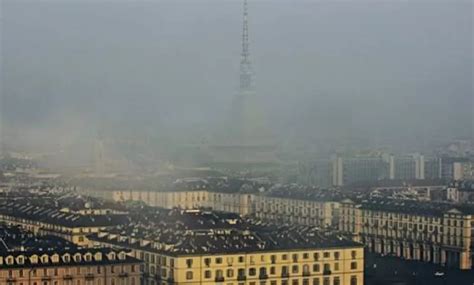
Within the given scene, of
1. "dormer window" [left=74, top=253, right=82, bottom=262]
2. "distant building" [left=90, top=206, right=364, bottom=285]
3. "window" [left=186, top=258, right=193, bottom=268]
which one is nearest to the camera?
"dormer window" [left=74, top=253, right=82, bottom=262]

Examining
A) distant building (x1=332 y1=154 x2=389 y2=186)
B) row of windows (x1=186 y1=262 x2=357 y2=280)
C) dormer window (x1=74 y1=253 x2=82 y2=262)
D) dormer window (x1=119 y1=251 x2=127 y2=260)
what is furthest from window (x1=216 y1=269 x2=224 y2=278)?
distant building (x1=332 y1=154 x2=389 y2=186)

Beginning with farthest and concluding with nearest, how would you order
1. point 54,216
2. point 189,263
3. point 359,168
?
point 359,168 < point 54,216 < point 189,263

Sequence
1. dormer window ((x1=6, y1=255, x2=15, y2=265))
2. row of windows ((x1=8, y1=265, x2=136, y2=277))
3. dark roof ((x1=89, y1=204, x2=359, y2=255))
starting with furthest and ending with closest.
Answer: dark roof ((x1=89, y1=204, x2=359, y2=255)) → dormer window ((x1=6, y1=255, x2=15, y2=265)) → row of windows ((x1=8, y1=265, x2=136, y2=277))

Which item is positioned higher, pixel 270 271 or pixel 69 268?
pixel 69 268

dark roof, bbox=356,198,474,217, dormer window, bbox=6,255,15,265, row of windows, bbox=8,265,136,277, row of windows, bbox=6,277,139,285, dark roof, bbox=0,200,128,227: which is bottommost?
row of windows, bbox=6,277,139,285

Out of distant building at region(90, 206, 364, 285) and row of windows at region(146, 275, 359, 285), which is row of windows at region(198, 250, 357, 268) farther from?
row of windows at region(146, 275, 359, 285)

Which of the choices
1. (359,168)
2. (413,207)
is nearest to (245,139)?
(359,168)

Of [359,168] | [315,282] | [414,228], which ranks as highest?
[359,168]

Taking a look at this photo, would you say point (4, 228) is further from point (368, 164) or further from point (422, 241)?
point (368, 164)

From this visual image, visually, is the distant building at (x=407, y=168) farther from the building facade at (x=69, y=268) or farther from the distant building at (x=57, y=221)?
the building facade at (x=69, y=268)

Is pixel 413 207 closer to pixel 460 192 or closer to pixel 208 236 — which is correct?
pixel 460 192

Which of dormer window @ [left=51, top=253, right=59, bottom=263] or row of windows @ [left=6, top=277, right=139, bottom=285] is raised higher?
dormer window @ [left=51, top=253, right=59, bottom=263]

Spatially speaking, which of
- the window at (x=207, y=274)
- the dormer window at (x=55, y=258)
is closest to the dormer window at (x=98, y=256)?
the dormer window at (x=55, y=258)

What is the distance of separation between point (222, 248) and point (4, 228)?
20.5 ft
